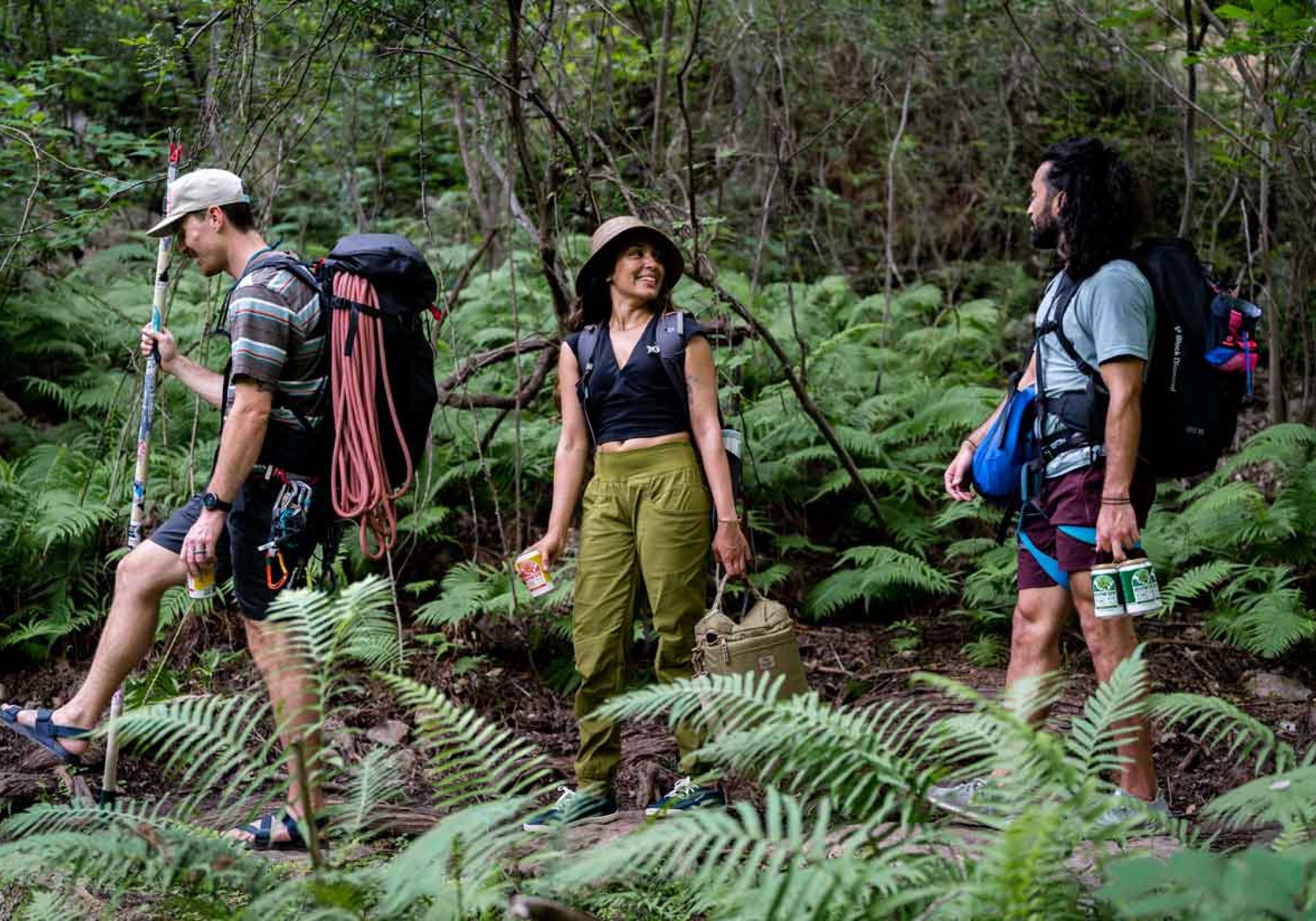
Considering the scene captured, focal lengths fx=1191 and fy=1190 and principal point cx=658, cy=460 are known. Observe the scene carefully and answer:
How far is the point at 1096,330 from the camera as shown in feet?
13.0

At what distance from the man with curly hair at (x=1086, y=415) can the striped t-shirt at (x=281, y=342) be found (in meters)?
2.56

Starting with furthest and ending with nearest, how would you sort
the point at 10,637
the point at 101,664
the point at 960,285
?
the point at 960,285 < the point at 10,637 < the point at 101,664

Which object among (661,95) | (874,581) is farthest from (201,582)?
(661,95)

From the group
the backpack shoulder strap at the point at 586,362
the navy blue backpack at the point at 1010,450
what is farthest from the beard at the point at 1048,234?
the backpack shoulder strap at the point at 586,362

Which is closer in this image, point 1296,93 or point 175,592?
point 175,592

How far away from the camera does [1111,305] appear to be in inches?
154

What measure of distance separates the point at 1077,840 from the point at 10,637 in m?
5.60

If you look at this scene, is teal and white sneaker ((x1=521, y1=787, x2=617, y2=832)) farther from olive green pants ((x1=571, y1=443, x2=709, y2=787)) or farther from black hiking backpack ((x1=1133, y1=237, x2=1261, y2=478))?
black hiking backpack ((x1=1133, y1=237, x2=1261, y2=478))

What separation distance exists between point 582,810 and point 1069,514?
207cm

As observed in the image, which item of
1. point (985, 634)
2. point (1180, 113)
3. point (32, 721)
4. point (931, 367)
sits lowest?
point (985, 634)

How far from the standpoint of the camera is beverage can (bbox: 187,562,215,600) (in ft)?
13.4

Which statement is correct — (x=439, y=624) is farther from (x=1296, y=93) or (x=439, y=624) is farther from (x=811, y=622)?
(x=1296, y=93)

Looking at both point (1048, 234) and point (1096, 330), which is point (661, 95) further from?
point (1096, 330)

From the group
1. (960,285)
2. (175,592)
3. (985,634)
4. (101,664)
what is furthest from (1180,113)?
(101,664)
